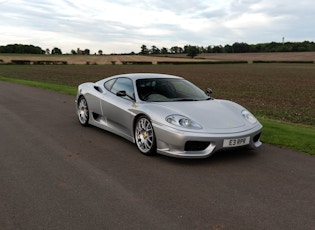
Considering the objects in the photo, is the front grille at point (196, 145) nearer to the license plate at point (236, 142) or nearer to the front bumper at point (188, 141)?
the front bumper at point (188, 141)

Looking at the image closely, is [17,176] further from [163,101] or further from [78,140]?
[163,101]

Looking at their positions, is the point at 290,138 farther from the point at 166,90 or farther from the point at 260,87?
the point at 260,87

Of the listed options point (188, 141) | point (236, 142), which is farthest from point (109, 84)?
point (236, 142)

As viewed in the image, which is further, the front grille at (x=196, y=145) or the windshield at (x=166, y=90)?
the windshield at (x=166, y=90)

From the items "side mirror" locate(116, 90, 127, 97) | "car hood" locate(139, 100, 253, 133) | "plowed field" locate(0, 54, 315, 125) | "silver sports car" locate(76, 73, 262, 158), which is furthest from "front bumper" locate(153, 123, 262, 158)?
"plowed field" locate(0, 54, 315, 125)

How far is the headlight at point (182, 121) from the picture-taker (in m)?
5.10

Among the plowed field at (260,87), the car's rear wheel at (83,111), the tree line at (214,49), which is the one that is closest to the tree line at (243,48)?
the tree line at (214,49)

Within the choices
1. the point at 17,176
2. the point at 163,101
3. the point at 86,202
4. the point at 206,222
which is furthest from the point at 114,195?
the point at 163,101

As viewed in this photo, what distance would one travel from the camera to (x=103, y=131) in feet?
24.0

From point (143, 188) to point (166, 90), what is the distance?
2586mm

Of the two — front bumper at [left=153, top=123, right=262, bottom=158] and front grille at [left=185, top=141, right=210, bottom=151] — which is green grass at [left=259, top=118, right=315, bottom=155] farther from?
front grille at [left=185, top=141, right=210, bottom=151]

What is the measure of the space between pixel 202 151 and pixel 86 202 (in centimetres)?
195

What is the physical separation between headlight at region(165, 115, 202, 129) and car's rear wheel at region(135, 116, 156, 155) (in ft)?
1.24

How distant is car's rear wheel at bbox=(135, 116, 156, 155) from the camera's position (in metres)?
5.39
